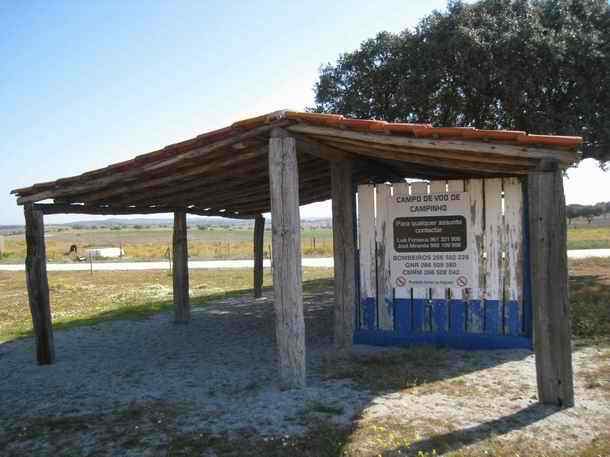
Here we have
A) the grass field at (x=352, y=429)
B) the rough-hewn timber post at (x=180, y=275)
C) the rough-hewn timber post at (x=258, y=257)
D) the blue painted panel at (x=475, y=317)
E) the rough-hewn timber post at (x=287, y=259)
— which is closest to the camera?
the grass field at (x=352, y=429)

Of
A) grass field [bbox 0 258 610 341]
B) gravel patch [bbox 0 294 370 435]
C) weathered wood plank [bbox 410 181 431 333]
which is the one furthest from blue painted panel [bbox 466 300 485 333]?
gravel patch [bbox 0 294 370 435]

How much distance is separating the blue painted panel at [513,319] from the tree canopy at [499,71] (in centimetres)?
621

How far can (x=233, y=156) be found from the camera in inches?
273

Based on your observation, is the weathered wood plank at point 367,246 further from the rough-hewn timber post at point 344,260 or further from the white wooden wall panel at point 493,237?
the white wooden wall panel at point 493,237

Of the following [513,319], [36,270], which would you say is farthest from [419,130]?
[36,270]

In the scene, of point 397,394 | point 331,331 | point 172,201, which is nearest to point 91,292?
point 172,201

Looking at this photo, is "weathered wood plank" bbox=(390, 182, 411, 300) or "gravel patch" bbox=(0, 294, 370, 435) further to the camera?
"weathered wood plank" bbox=(390, 182, 411, 300)

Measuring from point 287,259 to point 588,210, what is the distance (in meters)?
69.2

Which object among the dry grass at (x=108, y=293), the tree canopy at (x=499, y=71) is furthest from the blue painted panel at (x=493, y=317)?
the dry grass at (x=108, y=293)

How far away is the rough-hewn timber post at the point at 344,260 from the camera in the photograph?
841cm

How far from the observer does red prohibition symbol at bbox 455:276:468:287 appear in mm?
7930

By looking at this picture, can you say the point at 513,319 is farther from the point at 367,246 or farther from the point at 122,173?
the point at 122,173

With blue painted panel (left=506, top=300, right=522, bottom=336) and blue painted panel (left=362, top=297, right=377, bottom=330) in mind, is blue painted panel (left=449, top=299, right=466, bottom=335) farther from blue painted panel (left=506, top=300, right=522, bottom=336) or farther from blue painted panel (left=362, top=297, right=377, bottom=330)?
blue painted panel (left=362, top=297, right=377, bottom=330)

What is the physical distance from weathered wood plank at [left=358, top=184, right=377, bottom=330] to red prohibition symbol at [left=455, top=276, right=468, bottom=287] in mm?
1275
